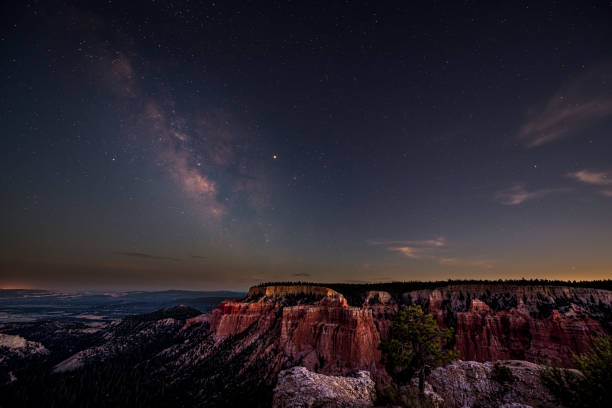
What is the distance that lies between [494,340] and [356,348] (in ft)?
98.3

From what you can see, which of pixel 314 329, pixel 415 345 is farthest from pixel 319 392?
pixel 314 329

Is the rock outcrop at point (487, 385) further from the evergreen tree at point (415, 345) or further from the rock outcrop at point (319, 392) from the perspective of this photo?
the rock outcrop at point (319, 392)

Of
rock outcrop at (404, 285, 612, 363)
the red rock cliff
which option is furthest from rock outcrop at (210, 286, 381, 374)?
rock outcrop at (404, 285, 612, 363)

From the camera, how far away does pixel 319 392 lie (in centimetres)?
1947

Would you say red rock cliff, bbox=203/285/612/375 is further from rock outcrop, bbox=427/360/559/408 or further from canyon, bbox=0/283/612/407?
rock outcrop, bbox=427/360/559/408

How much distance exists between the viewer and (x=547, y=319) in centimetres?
4797

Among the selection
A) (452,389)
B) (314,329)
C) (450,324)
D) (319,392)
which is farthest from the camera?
(314,329)

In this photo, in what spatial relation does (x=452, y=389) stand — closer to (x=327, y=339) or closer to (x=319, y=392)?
(x=319, y=392)

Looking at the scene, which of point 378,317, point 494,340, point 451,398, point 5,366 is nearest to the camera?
point 451,398

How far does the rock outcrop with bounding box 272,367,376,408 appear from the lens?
1744 cm

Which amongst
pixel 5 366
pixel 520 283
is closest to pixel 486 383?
pixel 520 283

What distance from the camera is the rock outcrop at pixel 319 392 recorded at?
17438 millimetres

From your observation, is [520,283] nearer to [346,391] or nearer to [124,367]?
[346,391]

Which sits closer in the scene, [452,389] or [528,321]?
[452,389]
